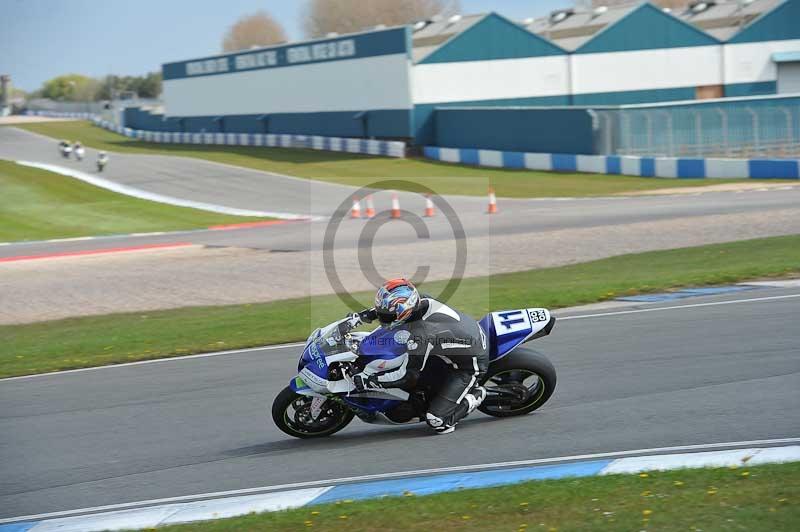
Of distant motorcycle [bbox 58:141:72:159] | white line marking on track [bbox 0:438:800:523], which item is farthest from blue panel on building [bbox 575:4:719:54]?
white line marking on track [bbox 0:438:800:523]

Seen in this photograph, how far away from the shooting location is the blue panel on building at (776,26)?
187ft

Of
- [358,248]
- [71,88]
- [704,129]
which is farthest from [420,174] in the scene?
[71,88]

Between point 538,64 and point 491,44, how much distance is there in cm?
314

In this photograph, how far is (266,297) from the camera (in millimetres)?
17391

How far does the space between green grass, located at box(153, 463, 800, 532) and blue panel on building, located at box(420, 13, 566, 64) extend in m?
47.4

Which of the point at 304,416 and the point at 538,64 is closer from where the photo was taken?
the point at 304,416

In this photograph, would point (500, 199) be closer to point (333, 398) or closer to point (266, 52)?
point (333, 398)

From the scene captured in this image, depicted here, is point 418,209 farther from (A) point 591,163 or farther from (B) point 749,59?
(B) point 749,59

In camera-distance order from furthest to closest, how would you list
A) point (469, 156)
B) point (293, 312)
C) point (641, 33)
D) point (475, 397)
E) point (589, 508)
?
point (641, 33) → point (469, 156) → point (293, 312) → point (475, 397) → point (589, 508)

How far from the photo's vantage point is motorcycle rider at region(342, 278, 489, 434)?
8383 millimetres

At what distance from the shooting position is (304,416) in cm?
884

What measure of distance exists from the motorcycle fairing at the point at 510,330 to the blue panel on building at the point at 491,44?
148 feet

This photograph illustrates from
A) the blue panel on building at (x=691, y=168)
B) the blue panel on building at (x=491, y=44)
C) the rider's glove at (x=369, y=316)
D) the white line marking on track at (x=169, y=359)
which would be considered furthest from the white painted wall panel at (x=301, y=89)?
the rider's glove at (x=369, y=316)

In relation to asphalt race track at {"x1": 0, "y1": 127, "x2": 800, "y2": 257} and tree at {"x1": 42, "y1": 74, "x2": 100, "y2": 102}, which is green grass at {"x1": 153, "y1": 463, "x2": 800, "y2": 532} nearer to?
asphalt race track at {"x1": 0, "y1": 127, "x2": 800, "y2": 257}
